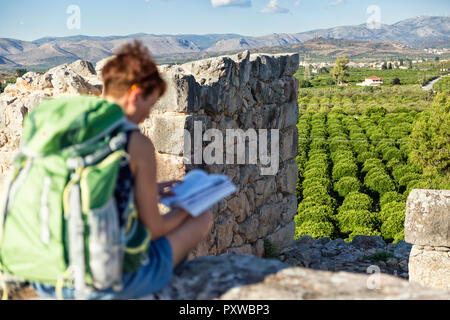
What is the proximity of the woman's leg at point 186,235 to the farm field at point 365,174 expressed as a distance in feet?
26.4

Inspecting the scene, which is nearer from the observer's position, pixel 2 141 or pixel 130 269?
pixel 130 269

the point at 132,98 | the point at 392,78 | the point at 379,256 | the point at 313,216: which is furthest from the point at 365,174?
the point at 392,78

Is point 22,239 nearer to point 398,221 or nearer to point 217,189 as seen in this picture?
point 217,189

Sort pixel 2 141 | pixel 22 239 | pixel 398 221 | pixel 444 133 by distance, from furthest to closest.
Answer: pixel 444 133 < pixel 398 221 < pixel 2 141 < pixel 22 239

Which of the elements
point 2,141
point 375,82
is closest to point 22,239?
point 2,141

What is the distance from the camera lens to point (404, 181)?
14945mm

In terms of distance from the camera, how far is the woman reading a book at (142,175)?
1.57 meters

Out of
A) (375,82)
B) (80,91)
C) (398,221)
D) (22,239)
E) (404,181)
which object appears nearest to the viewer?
(22,239)

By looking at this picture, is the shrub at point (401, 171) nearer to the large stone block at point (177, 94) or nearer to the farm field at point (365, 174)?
the farm field at point (365, 174)

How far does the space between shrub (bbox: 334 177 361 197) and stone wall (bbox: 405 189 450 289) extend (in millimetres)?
9883

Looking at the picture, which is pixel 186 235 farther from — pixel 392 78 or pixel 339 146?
pixel 392 78

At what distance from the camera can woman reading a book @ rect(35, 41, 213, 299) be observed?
1.57 m

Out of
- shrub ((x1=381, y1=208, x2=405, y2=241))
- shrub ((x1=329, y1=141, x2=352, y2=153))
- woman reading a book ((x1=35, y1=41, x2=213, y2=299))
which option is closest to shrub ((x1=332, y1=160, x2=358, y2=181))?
shrub ((x1=329, y1=141, x2=352, y2=153))
